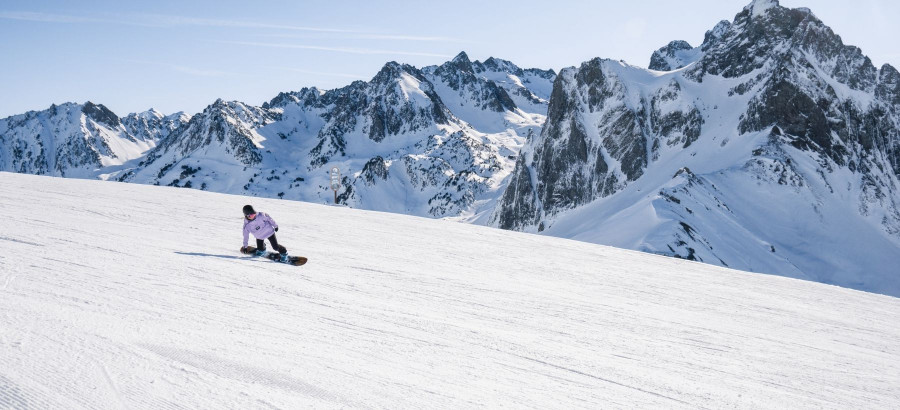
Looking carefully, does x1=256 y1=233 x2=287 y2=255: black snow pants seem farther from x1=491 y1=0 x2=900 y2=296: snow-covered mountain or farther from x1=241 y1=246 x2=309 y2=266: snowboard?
x1=491 y1=0 x2=900 y2=296: snow-covered mountain

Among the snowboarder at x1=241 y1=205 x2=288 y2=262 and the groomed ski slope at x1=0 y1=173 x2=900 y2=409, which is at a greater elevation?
the snowboarder at x1=241 y1=205 x2=288 y2=262

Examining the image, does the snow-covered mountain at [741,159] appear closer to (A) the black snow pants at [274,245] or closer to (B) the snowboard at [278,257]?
(B) the snowboard at [278,257]

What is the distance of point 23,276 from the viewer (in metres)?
7.68

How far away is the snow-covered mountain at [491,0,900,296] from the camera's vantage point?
54438mm

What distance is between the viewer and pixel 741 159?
267 feet

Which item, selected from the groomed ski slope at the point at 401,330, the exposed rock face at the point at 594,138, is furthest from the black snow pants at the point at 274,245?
the exposed rock face at the point at 594,138

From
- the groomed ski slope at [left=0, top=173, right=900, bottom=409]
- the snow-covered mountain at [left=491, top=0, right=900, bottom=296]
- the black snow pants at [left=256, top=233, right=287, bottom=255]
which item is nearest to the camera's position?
the groomed ski slope at [left=0, top=173, right=900, bottom=409]

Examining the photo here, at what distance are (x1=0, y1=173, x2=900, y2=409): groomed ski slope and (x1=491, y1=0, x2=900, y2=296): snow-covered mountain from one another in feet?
86.2

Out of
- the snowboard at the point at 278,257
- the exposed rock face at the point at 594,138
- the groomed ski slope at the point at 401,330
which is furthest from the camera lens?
the exposed rock face at the point at 594,138

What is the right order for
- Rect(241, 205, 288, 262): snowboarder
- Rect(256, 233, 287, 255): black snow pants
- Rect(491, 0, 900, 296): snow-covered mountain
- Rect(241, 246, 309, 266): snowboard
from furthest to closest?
Rect(491, 0, 900, 296): snow-covered mountain, Rect(241, 205, 288, 262): snowboarder, Rect(256, 233, 287, 255): black snow pants, Rect(241, 246, 309, 266): snowboard

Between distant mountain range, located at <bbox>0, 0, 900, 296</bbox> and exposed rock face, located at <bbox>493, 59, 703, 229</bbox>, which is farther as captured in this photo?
exposed rock face, located at <bbox>493, 59, 703, 229</bbox>

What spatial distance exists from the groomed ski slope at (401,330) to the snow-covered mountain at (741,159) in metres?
26.3

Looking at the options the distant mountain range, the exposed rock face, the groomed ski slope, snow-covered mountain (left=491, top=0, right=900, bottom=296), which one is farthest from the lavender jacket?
the exposed rock face

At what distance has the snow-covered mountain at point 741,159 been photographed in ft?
179
